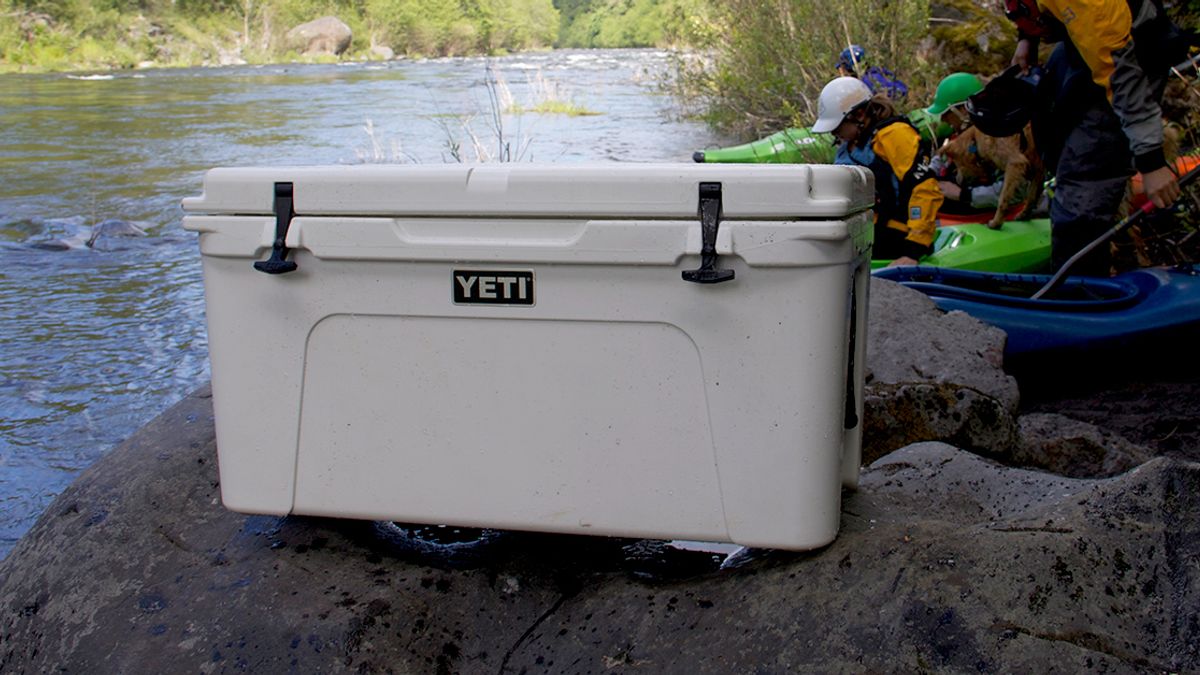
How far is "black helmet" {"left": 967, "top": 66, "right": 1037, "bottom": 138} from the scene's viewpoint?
4328mm

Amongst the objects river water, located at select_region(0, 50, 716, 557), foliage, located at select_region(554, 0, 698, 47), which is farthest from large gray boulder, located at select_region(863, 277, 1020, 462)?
foliage, located at select_region(554, 0, 698, 47)

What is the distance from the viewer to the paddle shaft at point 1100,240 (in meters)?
4.20

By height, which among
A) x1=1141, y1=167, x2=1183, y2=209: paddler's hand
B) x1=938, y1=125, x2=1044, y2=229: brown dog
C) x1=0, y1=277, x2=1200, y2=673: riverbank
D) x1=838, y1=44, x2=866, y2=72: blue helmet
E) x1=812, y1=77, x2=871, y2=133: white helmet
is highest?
x1=838, y1=44, x2=866, y2=72: blue helmet

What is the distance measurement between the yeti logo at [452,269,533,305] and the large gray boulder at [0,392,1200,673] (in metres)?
0.37

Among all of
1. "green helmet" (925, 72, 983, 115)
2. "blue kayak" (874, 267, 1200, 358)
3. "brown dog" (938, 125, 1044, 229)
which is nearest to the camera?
"blue kayak" (874, 267, 1200, 358)

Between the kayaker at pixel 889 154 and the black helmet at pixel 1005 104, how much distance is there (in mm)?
522

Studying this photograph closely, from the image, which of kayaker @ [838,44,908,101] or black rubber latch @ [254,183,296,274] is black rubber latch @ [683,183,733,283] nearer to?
black rubber latch @ [254,183,296,274]

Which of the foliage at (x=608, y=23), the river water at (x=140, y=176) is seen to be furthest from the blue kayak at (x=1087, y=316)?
the foliage at (x=608, y=23)

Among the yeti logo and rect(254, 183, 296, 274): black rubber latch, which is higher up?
rect(254, 183, 296, 274): black rubber latch

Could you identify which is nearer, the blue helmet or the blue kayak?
the blue kayak

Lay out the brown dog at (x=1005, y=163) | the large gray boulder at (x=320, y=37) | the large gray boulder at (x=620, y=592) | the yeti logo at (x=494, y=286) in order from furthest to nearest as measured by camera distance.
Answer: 1. the large gray boulder at (x=320, y=37)
2. the brown dog at (x=1005, y=163)
3. the yeti logo at (x=494, y=286)
4. the large gray boulder at (x=620, y=592)

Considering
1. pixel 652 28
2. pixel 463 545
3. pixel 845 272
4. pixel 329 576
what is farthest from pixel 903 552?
pixel 652 28

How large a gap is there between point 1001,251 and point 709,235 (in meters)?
4.08

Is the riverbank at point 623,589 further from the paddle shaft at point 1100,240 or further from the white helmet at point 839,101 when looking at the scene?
the white helmet at point 839,101
